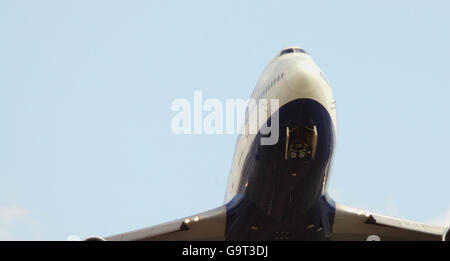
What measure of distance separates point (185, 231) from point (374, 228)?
26.4 feet

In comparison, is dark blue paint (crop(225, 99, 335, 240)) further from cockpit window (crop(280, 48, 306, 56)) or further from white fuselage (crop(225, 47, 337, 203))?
cockpit window (crop(280, 48, 306, 56))

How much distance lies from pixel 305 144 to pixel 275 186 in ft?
7.06

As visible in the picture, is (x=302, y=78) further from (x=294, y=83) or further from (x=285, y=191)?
(x=285, y=191)

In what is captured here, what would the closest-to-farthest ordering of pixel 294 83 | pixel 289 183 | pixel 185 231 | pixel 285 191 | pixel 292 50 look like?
pixel 294 83
pixel 289 183
pixel 285 191
pixel 292 50
pixel 185 231

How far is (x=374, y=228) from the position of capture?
33781 mm

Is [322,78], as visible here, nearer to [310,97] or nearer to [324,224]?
[310,97]

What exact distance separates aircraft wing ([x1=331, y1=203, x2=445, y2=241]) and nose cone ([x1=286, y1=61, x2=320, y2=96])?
723 cm

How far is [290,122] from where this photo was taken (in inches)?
1064

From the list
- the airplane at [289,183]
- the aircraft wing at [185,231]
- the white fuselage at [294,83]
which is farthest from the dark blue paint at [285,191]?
the aircraft wing at [185,231]

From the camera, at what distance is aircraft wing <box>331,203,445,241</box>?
33062 mm

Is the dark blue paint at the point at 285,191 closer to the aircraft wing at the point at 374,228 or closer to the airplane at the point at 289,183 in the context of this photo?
the airplane at the point at 289,183

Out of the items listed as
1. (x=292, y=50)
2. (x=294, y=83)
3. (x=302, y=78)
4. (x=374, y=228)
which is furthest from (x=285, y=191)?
(x=374, y=228)

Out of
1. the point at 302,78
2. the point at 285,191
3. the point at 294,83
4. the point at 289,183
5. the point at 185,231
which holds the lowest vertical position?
the point at 185,231
